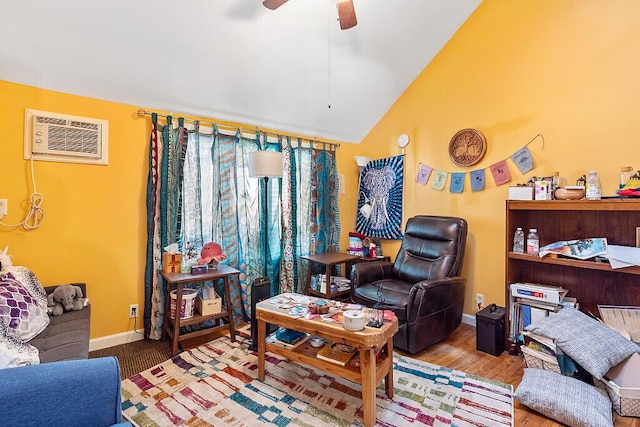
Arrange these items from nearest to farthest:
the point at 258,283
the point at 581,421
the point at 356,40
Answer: the point at 581,421
the point at 258,283
the point at 356,40

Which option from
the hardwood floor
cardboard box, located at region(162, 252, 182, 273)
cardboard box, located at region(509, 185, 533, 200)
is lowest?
the hardwood floor

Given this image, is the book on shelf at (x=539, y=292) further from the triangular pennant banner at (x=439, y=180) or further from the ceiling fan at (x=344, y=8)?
the ceiling fan at (x=344, y=8)

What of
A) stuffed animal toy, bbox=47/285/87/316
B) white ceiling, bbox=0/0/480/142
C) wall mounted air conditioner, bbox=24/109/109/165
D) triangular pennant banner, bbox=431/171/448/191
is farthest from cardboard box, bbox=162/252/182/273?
triangular pennant banner, bbox=431/171/448/191

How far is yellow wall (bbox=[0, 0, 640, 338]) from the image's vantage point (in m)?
2.21

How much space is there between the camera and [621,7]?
2.22 m

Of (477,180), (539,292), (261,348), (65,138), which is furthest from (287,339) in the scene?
(477,180)

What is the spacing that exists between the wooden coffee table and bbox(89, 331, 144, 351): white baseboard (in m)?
1.25

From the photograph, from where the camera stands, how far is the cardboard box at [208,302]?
258 centimetres

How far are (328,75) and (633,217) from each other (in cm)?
265

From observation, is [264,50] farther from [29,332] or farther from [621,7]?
[621,7]

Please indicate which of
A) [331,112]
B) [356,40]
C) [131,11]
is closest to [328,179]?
[331,112]

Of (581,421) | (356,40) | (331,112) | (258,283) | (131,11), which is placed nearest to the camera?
(581,421)

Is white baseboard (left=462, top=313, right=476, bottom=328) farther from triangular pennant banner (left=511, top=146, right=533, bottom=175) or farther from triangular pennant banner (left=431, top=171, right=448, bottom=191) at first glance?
triangular pennant banner (left=511, top=146, right=533, bottom=175)

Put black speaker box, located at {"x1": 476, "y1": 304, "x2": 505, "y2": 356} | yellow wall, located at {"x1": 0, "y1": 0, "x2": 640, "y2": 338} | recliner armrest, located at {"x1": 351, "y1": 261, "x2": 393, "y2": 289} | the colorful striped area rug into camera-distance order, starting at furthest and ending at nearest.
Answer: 1. recliner armrest, located at {"x1": 351, "y1": 261, "x2": 393, "y2": 289}
2. black speaker box, located at {"x1": 476, "y1": 304, "x2": 505, "y2": 356}
3. yellow wall, located at {"x1": 0, "y1": 0, "x2": 640, "y2": 338}
4. the colorful striped area rug
